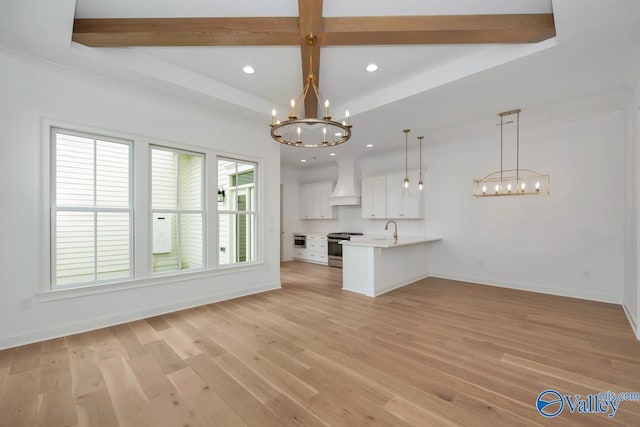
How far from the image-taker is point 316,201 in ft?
28.1

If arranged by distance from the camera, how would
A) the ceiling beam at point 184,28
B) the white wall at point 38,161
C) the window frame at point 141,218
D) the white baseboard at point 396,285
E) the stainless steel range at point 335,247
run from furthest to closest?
the stainless steel range at point 335,247 < the white baseboard at point 396,285 < the window frame at point 141,218 < the white wall at point 38,161 < the ceiling beam at point 184,28

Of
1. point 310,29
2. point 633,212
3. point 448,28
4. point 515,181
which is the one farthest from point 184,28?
point 515,181

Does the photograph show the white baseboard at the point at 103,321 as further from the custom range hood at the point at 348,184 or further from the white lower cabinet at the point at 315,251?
the custom range hood at the point at 348,184

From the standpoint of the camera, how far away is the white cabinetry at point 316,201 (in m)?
8.25

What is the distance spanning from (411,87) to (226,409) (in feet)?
13.1

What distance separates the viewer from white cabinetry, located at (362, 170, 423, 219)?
6.33 meters

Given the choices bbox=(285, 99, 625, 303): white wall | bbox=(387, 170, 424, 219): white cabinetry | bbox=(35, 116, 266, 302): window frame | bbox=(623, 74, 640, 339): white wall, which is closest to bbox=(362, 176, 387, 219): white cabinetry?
bbox=(387, 170, 424, 219): white cabinetry

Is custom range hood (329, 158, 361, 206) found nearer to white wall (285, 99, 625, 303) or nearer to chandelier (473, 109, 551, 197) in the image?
white wall (285, 99, 625, 303)

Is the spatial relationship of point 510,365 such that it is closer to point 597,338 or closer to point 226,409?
point 597,338

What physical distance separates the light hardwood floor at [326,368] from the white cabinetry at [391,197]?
2.85m

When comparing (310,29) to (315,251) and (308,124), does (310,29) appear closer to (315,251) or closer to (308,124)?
(308,124)

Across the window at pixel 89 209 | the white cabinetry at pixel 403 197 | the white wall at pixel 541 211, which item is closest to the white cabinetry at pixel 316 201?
the white cabinetry at pixel 403 197

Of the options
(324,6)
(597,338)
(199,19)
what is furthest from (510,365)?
(199,19)

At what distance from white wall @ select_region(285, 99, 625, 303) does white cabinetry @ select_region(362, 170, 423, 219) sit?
0.34 metres
